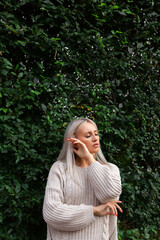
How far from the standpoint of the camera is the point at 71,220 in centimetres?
192

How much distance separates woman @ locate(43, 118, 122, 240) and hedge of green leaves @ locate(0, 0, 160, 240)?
368mm

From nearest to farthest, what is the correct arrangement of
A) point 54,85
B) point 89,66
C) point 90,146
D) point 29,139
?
point 90,146 < point 29,139 < point 54,85 < point 89,66

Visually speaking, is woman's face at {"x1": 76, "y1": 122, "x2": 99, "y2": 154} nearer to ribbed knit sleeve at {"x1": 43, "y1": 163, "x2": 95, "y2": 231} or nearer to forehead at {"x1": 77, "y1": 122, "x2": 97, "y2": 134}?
forehead at {"x1": 77, "y1": 122, "x2": 97, "y2": 134}

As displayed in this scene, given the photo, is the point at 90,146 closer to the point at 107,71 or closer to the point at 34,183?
the point at 34,183

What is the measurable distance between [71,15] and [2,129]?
1455mm

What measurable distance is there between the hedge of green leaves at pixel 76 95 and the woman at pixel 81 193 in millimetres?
368

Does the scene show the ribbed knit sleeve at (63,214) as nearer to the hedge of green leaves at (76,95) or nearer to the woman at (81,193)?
the woman at (81,193)

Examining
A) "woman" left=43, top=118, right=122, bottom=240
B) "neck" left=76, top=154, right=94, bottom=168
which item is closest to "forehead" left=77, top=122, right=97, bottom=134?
"woman" left=43, top=118, right=122, bottom=240

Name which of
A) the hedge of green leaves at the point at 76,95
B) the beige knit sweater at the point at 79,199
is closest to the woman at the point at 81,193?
the beige knit sweater at the point at 79,199

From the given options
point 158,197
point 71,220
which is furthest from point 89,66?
point 158,197

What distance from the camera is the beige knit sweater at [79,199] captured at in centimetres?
194

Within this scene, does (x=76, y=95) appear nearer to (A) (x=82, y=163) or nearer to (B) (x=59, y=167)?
(A) (x=82, y=163)

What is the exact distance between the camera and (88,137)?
7.43 feet

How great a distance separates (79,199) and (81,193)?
0.18ft
